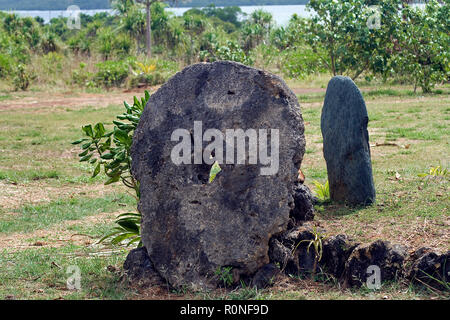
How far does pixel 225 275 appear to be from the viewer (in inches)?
176

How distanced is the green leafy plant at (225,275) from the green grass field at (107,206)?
0.09 metres

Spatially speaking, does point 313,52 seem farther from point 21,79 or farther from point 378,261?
point 378,261

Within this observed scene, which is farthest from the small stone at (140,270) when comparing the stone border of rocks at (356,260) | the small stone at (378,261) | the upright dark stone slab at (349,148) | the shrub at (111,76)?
the shrub at (111,76)

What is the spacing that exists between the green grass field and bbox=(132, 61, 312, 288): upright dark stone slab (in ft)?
0.91

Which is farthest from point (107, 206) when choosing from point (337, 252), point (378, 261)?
point (378, 261)

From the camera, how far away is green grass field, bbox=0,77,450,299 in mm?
4559

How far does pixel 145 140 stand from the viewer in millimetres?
4824

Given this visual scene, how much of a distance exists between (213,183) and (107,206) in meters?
3.55

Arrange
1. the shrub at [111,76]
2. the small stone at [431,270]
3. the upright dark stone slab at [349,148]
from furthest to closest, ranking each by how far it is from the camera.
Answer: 1. the shrub at [111,76]
2. the upright dark stone slab at [349,148]
3. the small stone at [431,270]

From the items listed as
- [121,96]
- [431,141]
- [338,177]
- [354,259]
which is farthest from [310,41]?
[354,259]

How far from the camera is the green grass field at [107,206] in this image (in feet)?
15.0

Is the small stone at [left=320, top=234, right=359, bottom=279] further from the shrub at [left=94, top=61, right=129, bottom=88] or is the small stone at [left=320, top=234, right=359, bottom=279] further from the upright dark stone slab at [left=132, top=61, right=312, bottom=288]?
the shrub at [left=94, top=61, right=129, bottom=88]

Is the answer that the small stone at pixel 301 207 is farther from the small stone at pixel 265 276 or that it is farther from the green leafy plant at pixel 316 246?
the small stone at pixel 265 276
